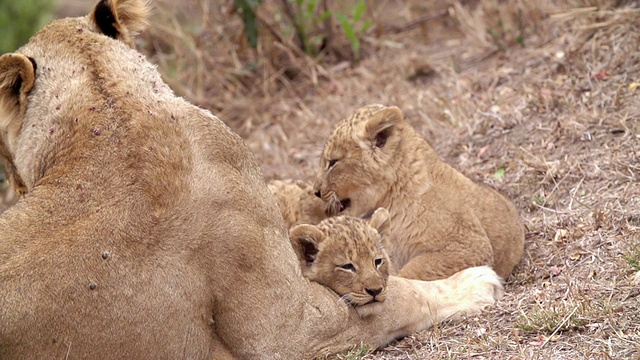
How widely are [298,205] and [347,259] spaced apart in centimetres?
130

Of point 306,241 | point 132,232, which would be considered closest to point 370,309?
point 306,241

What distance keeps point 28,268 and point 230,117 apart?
6.64m

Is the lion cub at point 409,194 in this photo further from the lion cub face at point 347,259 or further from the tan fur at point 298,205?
the lion cub face at point 347,259

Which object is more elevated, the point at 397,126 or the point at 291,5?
the point at 397,126

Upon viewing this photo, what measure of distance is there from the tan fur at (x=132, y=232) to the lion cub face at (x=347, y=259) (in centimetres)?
17

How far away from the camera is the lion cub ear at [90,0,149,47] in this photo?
16.0 ft

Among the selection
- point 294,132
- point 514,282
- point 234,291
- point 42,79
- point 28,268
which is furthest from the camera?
point 294,132

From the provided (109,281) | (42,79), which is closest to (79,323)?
(109,281)

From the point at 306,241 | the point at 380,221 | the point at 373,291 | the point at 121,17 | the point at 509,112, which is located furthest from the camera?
the point at 509,112

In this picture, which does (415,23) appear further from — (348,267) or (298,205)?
(348,267)

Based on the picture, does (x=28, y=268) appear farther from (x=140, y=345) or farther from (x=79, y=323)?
(x=140, y=345)

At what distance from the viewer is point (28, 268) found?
4.00m

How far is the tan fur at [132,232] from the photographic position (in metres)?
4.03

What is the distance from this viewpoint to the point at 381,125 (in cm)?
624
